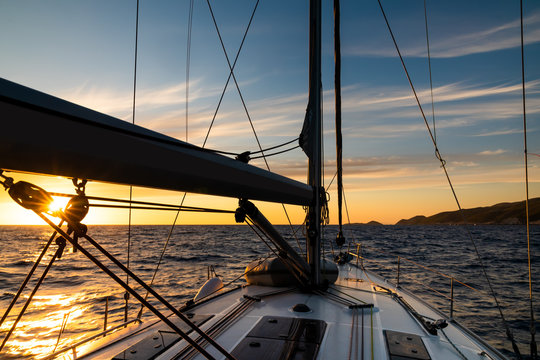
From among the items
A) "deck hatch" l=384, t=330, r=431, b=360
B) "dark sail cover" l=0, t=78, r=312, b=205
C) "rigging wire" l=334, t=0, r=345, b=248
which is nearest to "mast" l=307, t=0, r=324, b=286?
"rigging wire" l=334, t=0, r=345, b=248

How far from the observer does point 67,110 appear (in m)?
1.30

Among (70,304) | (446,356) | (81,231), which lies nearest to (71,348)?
(81,231)

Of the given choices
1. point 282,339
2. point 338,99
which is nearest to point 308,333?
point 282,339

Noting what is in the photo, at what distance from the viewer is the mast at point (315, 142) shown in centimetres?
512

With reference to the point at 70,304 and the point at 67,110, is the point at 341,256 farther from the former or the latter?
the point at 70,304

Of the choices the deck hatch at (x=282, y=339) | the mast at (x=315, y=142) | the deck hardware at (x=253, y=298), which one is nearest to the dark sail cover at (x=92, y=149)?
the deck hatch at (x=282, y=339)

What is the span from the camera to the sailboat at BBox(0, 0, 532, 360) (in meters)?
1.29

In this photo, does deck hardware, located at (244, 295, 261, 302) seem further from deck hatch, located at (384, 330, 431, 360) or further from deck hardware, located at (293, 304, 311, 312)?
deck hatch, located at (384, 330, 431, 360)

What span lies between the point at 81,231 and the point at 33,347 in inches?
353

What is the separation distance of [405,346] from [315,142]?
10.2ft

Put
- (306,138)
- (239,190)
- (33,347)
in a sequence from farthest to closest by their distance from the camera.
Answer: (33,347)
(306,138)
(239,190)

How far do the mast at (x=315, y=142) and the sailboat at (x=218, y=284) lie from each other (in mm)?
17

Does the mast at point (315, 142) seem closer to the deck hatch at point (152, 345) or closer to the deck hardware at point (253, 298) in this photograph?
the deck hardware at point (253, 298)

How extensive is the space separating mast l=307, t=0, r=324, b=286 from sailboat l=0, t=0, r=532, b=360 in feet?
0.06
